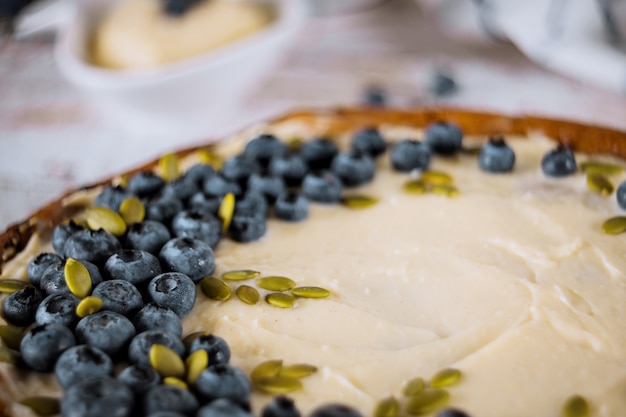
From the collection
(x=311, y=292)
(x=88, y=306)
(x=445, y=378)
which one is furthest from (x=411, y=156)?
(x=88, y=306)

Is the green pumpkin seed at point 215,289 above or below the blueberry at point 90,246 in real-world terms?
below

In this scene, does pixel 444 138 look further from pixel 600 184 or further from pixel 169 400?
pixel 169 400

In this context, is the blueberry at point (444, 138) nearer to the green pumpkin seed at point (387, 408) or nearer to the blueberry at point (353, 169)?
the blueberry at point (353, 169)

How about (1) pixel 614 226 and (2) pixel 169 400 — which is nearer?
(2) pixel 169 400

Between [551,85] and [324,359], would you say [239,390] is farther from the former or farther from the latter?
[551,85]

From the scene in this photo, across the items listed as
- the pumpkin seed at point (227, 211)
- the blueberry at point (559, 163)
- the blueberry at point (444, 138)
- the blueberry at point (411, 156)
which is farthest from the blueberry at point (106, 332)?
the blueberry at point (559, 163)

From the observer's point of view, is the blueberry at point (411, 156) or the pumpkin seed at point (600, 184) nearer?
the pumpkin seed at point (600, 184)

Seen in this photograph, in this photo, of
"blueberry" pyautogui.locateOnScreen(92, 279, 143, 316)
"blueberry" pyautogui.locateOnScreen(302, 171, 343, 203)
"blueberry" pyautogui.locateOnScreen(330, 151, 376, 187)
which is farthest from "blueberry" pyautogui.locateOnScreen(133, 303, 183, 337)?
"blueberry" pyautogui.locateOnScreen(330, 151, 376, 187)
